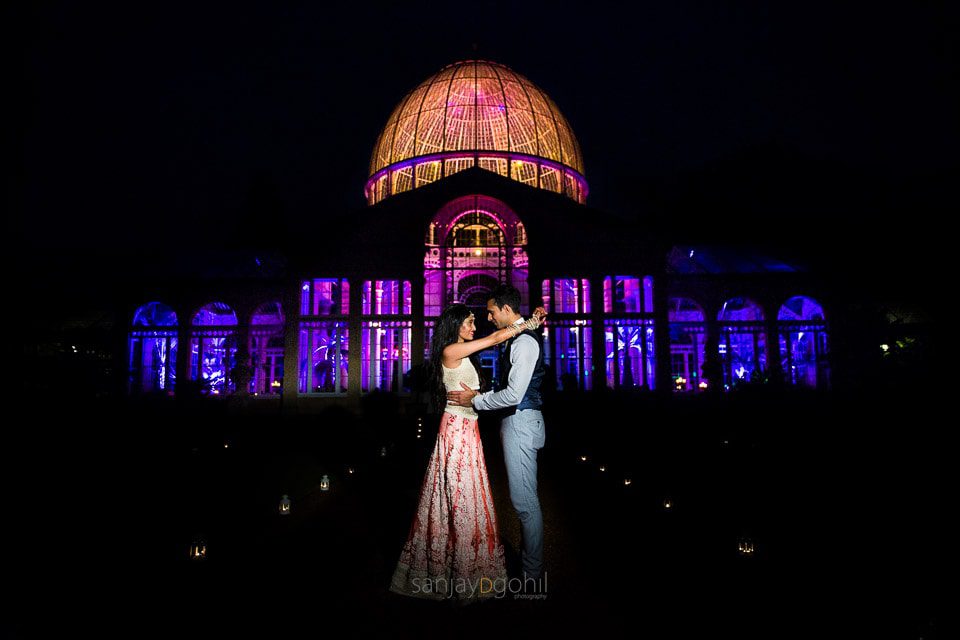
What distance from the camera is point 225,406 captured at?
67.6 ft

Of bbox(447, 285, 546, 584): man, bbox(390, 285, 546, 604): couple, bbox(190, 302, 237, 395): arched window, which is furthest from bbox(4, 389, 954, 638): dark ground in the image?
bbox(190, 302, 237, 395): arched window

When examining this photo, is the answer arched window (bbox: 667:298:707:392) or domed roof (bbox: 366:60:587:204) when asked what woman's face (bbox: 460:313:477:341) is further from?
domed roof (bbox: 366:60:587:204)

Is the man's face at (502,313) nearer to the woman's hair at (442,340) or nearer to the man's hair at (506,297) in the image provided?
the man's hair at (506,297)

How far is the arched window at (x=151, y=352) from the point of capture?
26.1 meters

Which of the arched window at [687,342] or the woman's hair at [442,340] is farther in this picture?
the arched window at [687,342]

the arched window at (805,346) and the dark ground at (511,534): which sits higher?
the arched window at (805,346)

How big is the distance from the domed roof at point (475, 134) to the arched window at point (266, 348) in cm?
987

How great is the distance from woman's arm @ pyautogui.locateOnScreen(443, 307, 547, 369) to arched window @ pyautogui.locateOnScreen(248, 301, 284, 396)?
23.3m

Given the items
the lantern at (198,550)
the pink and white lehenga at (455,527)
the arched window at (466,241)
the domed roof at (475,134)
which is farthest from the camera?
the domed roof at (475,134)

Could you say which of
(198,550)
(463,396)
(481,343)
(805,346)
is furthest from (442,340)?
(805,346)

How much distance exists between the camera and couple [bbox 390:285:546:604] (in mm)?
4719

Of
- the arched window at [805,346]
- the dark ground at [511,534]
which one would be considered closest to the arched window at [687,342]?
the arched window at [805,346]

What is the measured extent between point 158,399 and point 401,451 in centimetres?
1560

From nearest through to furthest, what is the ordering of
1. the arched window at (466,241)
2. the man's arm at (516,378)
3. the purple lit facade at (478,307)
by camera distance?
the man's arm at (516,378) → the purple lit facade at (478,307) → the arched window at (466,241)
